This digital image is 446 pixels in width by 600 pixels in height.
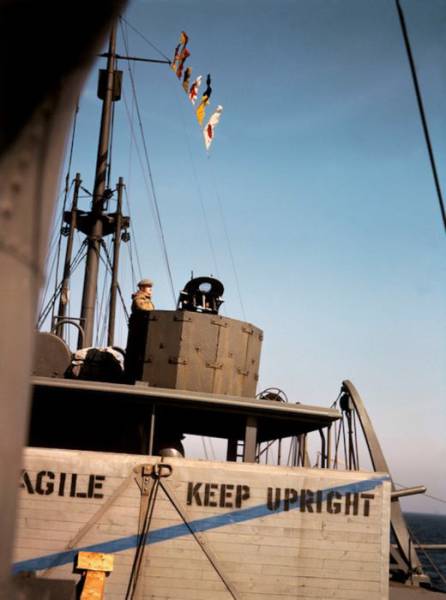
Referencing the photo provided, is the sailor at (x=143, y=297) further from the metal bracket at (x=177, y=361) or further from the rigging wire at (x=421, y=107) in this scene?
the rigging wire at (x=421, y=107)

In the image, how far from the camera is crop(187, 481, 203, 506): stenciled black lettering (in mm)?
9453

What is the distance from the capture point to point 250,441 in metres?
10.5

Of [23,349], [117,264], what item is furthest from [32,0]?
[117,264]

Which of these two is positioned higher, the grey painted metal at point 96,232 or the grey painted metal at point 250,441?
the grey painted metal at point 96,232

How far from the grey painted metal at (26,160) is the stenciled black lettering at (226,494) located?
26.1 feet

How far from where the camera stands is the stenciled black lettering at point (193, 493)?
945 cm

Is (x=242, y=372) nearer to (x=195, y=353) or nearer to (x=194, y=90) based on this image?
(x=195, y=353)

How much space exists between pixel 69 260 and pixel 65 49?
20300 millimetres

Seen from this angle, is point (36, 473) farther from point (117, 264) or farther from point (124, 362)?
point (117, 264)

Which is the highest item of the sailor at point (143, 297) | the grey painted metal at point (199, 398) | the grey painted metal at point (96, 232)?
the grey painted metal at point (96, 232)

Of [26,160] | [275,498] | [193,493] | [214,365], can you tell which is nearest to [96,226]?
[214,365]

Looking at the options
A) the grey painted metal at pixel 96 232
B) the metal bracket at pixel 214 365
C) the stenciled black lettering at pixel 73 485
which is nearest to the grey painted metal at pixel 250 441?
the metal bracket at pixel 214 365

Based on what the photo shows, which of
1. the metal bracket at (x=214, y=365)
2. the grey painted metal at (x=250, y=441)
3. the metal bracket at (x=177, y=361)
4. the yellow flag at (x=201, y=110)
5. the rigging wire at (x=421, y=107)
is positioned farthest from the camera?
the yellow flag at (x=201, y=110)

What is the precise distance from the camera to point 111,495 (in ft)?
30.5
